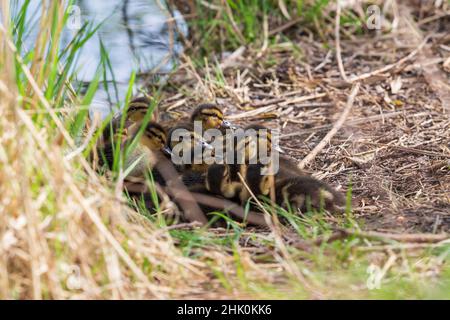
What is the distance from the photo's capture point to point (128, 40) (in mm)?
5449

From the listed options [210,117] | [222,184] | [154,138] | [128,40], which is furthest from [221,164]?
[128,40]

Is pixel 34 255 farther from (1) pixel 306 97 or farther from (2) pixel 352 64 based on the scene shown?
Result: (2) pixel 352 64

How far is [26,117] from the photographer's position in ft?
7.54

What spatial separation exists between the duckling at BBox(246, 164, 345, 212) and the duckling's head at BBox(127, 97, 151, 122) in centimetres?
100

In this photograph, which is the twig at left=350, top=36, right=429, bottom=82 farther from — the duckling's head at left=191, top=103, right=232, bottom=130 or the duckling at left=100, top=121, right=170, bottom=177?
the duckling at left=100, top=121, right=170, bottom=177

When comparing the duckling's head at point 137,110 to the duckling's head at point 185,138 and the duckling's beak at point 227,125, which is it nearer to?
the duckling's head at point 185,138

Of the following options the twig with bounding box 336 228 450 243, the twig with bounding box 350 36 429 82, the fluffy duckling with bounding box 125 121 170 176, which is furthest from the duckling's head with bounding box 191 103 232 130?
the twig with bounding box 336 228 450 243

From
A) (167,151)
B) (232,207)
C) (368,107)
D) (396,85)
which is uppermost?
(396,85)

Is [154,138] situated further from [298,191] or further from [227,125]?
[298,191]

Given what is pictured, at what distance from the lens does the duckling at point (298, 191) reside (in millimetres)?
3113

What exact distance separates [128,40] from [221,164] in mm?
2383

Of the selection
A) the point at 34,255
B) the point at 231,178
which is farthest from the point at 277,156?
the point at 34,255

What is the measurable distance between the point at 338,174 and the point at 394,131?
56 centimetres

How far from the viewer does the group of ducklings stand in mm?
3143
